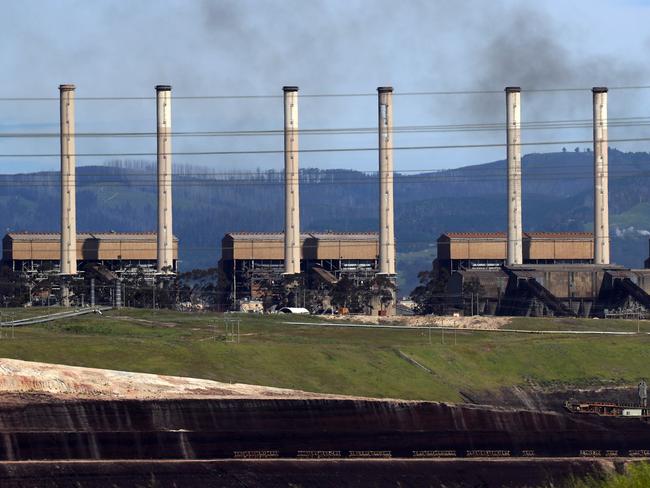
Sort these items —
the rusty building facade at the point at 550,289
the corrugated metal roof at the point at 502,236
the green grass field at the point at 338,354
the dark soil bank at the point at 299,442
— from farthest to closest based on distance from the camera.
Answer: the corrugated metal roof at the point at 502,236 → the rusty building facade at the point at 550,289 → the green grass field at the point at 338,354 → the dark soil bank at the point at 299,442

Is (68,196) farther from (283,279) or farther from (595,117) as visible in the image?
(595,117)

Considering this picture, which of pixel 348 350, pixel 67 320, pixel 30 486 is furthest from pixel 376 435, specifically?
pixel 67 320

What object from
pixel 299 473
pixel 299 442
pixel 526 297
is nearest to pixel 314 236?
pixel 526 297

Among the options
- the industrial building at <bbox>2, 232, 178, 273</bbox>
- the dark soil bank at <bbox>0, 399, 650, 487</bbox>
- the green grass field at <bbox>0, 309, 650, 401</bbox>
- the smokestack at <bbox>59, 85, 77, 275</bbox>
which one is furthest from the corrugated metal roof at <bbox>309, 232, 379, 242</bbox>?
the dark soil bank at <bbox>0, 399, 650, 487</bbox>

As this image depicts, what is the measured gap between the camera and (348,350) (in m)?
92.9

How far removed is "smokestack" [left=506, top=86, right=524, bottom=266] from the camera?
149750 millimetres

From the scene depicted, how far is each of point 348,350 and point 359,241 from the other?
222 feet

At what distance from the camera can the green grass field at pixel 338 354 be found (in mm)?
83250

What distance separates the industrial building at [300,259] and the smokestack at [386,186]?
5285 millimetres

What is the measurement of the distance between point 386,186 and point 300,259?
13.8m

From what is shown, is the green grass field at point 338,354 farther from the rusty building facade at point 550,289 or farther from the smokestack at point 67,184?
the smokestack at point 67,184

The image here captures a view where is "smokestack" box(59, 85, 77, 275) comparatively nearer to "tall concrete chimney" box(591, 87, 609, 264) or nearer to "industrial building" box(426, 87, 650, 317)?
"industrial building" box(426, 87, 650, 317)

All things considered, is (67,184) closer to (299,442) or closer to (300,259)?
(300,259)

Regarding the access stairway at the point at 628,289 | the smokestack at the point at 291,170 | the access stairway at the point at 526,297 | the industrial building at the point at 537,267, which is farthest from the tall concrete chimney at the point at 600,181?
the smokestack at the point at 291,170
